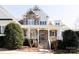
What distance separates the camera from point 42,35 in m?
10.3

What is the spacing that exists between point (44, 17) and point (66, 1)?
1.40 m

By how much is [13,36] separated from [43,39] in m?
1.13

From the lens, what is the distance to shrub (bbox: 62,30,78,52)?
1042cm

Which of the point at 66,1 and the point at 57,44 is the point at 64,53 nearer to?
the point at 57,44

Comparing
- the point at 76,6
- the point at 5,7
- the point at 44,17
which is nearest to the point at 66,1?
the point at 76,6

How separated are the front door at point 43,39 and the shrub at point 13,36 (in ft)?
2.19

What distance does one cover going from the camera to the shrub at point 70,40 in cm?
1042

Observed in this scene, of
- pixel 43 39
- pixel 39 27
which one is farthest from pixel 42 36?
pixel 39 27

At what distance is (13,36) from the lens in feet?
34.8

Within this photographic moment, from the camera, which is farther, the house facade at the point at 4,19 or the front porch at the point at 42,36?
the house facade at the point at 4,19

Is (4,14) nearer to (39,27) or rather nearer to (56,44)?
(39,27)

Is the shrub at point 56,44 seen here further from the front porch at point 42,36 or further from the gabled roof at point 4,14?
the gabled roof at point 4,14

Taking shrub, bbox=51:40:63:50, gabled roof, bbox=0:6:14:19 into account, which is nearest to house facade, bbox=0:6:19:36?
gabled roof, bbox=0:6:14:19

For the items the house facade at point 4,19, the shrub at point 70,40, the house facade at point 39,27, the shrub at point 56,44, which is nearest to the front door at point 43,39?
the house facade at point 39,27
